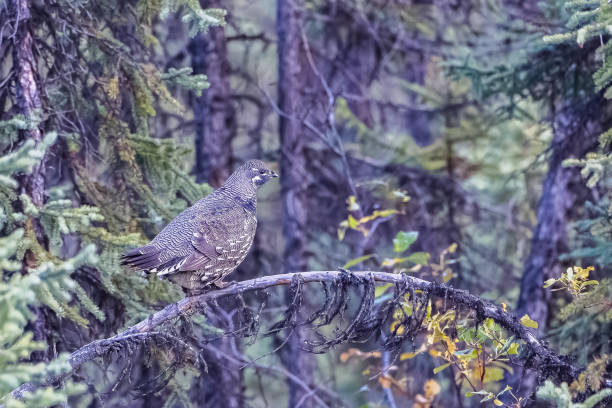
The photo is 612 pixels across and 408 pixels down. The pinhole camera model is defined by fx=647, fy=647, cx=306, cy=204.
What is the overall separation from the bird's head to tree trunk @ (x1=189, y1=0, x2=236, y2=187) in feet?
9.88

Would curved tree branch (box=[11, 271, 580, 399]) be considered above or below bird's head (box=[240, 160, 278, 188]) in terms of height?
below

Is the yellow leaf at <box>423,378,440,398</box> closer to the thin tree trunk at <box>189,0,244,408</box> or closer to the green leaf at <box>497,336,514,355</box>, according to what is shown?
the green leaf at <box>497,336,514,355</box>

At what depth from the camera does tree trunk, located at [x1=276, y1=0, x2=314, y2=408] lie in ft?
34.1

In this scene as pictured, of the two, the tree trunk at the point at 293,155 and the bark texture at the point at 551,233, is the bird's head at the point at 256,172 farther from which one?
the bark texture at the point at 551,233

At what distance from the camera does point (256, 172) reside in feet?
22.9

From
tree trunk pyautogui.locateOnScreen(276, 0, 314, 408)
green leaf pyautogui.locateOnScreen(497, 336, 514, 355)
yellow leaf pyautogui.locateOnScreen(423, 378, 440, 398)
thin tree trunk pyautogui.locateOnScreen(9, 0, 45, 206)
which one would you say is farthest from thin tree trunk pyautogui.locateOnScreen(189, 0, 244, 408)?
green leaf pyautogui.locateOnScreen(497, 336, 514, 355)

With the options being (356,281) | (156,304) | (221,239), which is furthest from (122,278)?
(356,281)

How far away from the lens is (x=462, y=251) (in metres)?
11.4

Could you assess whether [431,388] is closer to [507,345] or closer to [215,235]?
[507,345]

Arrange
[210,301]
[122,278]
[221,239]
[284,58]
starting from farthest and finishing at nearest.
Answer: [284,58], [122,278], [221,239], [210,301]

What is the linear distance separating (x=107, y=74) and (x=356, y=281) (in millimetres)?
3835

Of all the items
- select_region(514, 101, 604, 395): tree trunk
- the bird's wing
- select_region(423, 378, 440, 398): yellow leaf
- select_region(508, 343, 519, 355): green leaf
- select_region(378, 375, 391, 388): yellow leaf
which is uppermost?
the bird's wing

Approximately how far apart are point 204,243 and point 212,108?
4.66 meters

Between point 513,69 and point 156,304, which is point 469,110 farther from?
point 156,304
